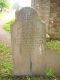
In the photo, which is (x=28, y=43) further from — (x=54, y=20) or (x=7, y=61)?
(x=54, y=20)

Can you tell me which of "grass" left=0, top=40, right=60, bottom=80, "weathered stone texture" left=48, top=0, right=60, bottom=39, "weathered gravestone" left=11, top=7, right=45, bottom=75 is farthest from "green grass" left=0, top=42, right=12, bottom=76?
"weathered stone texture" left=48, top=0, right=60, bottom=39

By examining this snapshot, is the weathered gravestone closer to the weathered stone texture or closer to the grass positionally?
the grass

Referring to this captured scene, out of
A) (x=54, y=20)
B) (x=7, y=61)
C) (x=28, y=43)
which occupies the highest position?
(x=54, y=20)

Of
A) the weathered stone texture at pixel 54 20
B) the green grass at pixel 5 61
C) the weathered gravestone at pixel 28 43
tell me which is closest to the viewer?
the weathered gravestone at pixel 28 43

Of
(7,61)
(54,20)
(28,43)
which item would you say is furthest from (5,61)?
(54,20)

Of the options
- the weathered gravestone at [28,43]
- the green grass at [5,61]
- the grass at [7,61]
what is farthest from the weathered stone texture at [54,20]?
the weathered gravestone at [28,43]

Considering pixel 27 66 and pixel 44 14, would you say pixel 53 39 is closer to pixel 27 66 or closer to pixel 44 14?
pixel 44 14

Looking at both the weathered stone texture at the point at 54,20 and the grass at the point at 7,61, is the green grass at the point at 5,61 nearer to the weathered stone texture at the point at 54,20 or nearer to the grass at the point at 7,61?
the grass at the point at 7,61

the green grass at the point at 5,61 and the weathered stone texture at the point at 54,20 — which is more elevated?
the weathered stone texture at the point at 54,20

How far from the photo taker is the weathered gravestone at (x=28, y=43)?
622 cm

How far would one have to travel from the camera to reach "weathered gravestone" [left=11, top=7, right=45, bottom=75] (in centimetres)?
622

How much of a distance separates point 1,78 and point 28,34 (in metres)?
1.33

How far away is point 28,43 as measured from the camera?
20.8ft

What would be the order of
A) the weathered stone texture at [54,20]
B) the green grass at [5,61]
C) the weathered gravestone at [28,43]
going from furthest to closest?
the weathered stone texture at [54,20] < the green grass at [5,61] < the weathered gravestone at [28,43]
